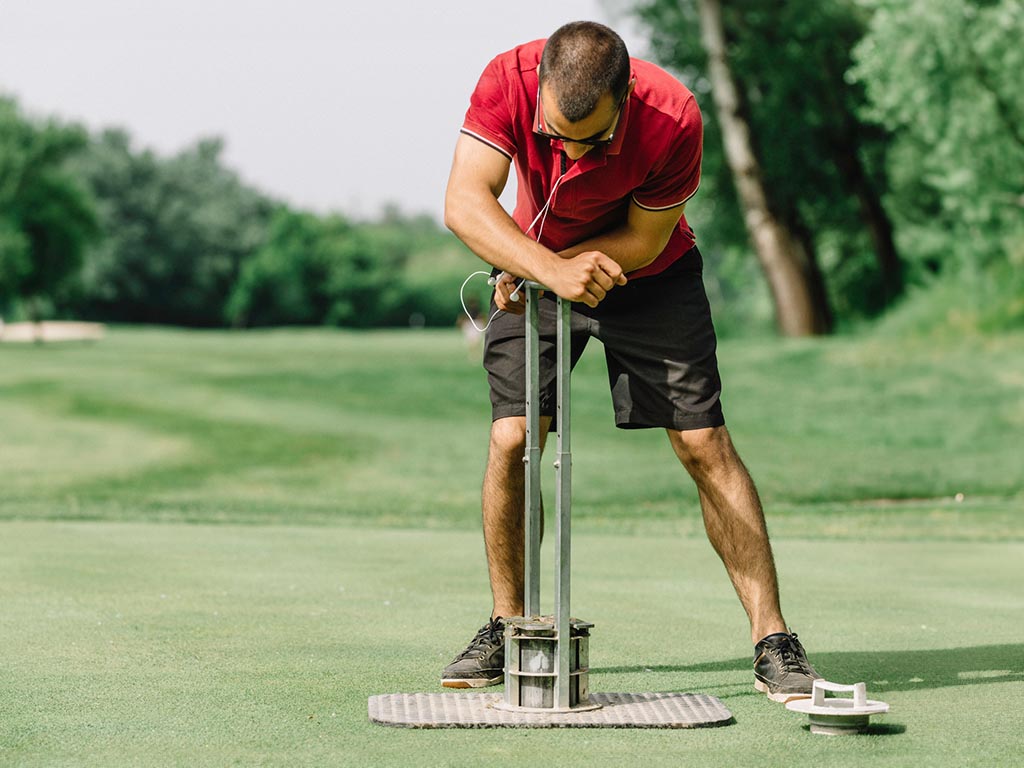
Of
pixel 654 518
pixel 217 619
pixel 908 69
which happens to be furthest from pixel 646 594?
pixel 908 69

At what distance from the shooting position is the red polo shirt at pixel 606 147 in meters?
3.54

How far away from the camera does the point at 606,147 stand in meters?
3.47

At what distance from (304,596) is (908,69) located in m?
17.1

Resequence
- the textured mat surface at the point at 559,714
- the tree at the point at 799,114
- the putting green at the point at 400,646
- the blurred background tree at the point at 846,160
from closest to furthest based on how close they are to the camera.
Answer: the putting green at the point at 400,646 < the textured mat surface at the point at 559,714 < the blurred background tree at the point at 846,160 < the tree at the point at 799,114

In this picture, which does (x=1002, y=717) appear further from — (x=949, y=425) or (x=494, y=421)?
(x=949, y=425)

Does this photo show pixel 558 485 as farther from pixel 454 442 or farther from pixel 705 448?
pixel 454 442

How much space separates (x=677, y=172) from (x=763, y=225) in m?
21.8

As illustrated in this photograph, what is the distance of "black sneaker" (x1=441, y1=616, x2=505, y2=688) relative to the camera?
3744 millimetres

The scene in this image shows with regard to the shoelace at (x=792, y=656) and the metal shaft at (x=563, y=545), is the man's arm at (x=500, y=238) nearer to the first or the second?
the metal shaft at (x=563, y=545)

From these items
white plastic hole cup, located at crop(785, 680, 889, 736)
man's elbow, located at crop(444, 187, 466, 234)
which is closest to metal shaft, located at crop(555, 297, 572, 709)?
man's elbow, located at crop(444, 187, 466, 234)

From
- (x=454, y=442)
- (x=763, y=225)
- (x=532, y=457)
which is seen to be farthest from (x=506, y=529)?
(x=763, y=225)

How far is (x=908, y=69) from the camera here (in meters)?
20.0

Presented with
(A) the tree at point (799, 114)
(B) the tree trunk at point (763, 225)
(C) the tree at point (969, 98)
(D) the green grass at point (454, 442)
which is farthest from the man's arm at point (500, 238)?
(A) the tree at point (799, 114)

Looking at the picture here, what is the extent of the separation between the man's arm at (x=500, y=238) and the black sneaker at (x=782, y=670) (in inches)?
42.3
